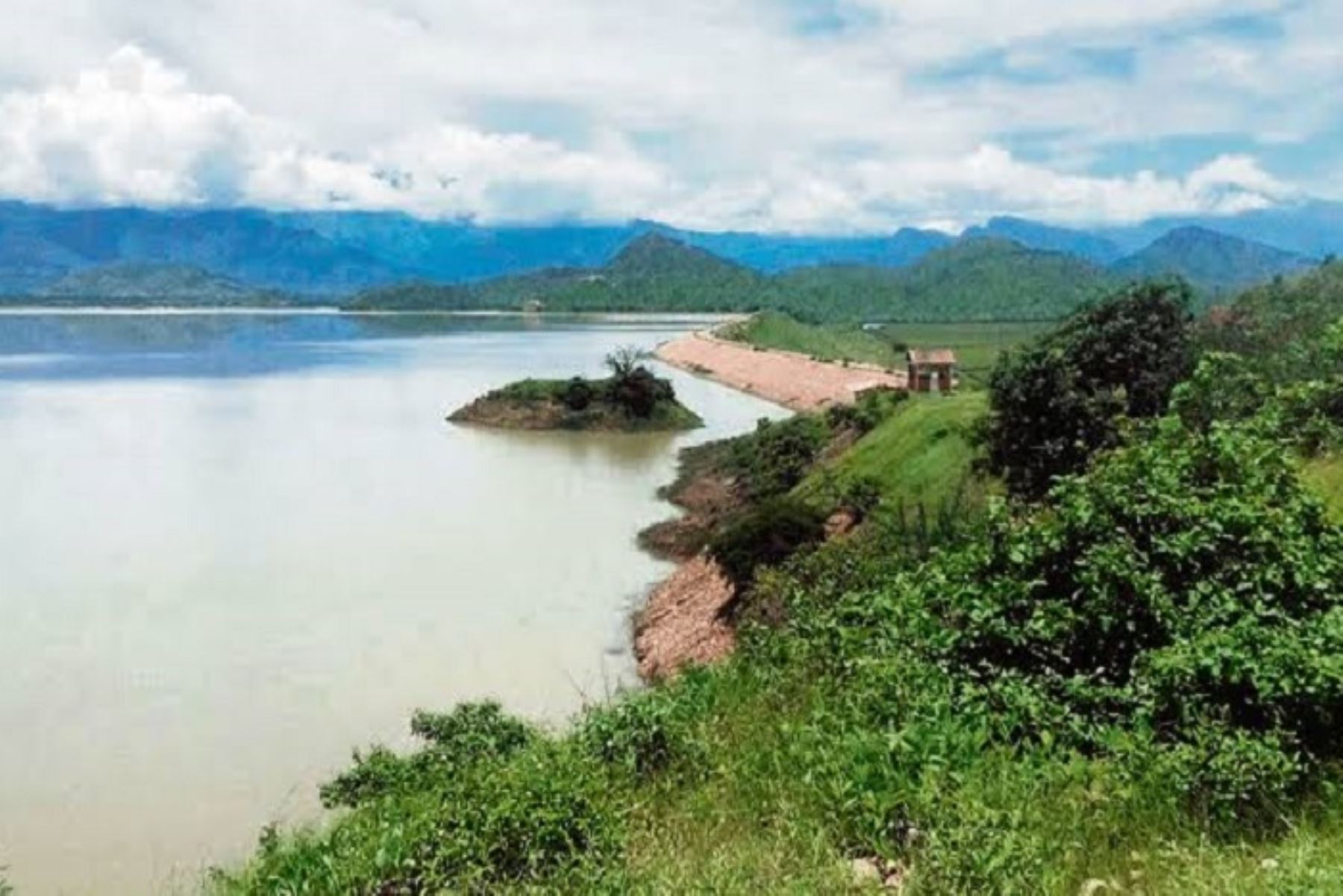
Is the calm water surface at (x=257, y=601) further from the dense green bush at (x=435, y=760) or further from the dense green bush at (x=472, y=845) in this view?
the dense green bush at (x=472, y=845)

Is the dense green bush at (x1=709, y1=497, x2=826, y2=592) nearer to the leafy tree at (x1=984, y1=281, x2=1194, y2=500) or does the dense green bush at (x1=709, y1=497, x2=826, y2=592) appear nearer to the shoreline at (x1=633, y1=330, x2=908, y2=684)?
the shoreline at (x1=633, y1=330, x2=908, y2=684)

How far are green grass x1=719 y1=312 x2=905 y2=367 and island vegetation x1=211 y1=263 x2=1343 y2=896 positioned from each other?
8563 centimetres

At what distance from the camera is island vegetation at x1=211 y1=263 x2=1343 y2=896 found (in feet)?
19.1

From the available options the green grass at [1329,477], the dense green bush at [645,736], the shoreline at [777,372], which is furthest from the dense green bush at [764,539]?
the shoreline at [777,372]

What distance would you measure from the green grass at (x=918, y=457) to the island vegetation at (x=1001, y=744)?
15.0 metres

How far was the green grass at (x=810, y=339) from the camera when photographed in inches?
4112

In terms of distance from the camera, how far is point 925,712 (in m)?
7.07

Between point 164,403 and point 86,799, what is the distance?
5409cm

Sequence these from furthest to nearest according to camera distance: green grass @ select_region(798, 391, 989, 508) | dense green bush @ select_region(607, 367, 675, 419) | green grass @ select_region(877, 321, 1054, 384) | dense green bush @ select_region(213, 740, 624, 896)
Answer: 1. green grass @ select_region(877, 321, 1054, 384)
2. dense green bush @ select_region(607, 367, 675, 419)
3. green grass @ select_region(798, 391, 989, 508)
4. dense green bush @ select_region(213, 740, 624, 896)

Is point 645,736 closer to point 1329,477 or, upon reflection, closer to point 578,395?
point 1329,477

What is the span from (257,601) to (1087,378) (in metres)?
16.6

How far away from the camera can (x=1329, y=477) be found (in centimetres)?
1299

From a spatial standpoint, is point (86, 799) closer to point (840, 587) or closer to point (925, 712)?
point (840, 587)

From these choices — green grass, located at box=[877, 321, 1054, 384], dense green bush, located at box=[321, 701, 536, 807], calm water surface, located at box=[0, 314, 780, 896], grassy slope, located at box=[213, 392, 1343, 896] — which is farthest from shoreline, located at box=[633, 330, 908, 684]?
grassy slope, located at box=[213, 392, 1343, 896]
